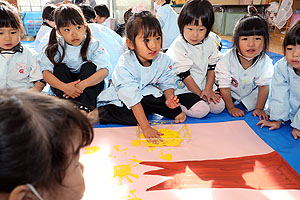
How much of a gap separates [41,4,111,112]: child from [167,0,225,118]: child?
0.43m

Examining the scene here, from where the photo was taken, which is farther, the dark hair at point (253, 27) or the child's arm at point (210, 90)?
the child's arm at point (210, 90)

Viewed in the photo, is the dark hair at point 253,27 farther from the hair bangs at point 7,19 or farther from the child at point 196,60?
the hair bangs at point 7,19

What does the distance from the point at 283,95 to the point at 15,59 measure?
1378 mm

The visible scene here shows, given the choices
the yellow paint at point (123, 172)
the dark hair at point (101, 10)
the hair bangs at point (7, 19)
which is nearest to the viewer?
the yellow paint at point (123, 172)

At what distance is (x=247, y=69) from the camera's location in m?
1.31

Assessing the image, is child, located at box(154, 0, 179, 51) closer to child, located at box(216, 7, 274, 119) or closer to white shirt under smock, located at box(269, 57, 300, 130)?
child, located at box(216, 7, 274, 119)

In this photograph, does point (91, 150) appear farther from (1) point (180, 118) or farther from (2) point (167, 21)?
(2) point (167, 21)

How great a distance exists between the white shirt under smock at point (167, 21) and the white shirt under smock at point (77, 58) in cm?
84

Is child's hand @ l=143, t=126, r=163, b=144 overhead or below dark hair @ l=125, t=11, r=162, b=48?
below

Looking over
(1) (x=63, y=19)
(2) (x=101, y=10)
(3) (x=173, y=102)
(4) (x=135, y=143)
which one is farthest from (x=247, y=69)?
(2) (x=101, y=10)

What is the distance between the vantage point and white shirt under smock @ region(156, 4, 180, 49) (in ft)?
6.88

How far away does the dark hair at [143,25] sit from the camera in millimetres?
1062

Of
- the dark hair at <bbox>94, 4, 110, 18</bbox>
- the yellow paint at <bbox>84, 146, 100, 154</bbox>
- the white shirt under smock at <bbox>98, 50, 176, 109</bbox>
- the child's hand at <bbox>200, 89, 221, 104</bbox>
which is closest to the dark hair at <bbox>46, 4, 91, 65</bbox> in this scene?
the white shirt under smock at <bbox>98, 50, 176, 109</bbox>

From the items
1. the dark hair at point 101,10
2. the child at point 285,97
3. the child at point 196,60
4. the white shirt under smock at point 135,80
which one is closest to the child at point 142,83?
the white shirt under smock at point 135,80
